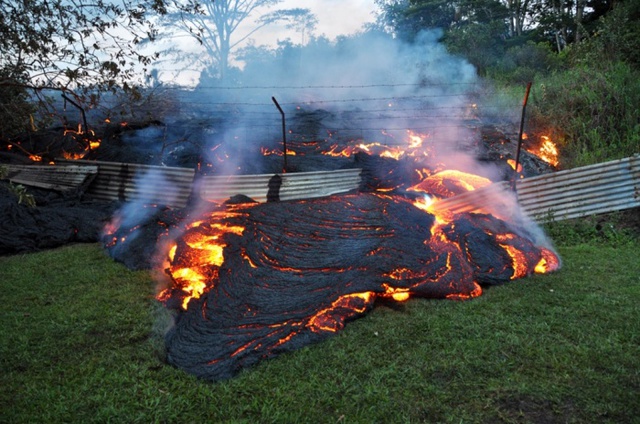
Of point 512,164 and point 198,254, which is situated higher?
point 512,164

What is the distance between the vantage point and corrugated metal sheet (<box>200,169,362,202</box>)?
28.2 ft

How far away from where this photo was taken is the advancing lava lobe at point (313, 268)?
4328 mm

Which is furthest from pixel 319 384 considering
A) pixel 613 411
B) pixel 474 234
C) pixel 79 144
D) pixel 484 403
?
pixel 79 144

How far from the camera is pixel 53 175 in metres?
9.08

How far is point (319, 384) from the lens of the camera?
11.9 feet

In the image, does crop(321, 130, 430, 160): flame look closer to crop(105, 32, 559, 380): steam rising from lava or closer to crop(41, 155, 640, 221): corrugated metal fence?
crop(105, 32, 559, 380): steam rising from lava

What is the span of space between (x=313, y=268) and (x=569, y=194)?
498 cm

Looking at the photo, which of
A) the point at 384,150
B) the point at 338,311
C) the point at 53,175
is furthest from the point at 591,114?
the point at 53,175

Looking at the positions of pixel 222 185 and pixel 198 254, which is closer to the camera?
pixel 198 254

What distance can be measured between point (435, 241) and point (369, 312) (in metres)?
1.77

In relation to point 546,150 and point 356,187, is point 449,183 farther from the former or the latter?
point 546,150

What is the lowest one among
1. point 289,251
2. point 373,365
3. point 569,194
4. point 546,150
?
point 373,365

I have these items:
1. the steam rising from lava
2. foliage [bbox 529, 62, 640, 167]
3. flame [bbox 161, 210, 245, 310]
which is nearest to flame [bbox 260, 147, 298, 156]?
the steam rising from lava

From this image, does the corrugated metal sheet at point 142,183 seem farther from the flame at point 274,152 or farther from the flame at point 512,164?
the flame at point 512,164
